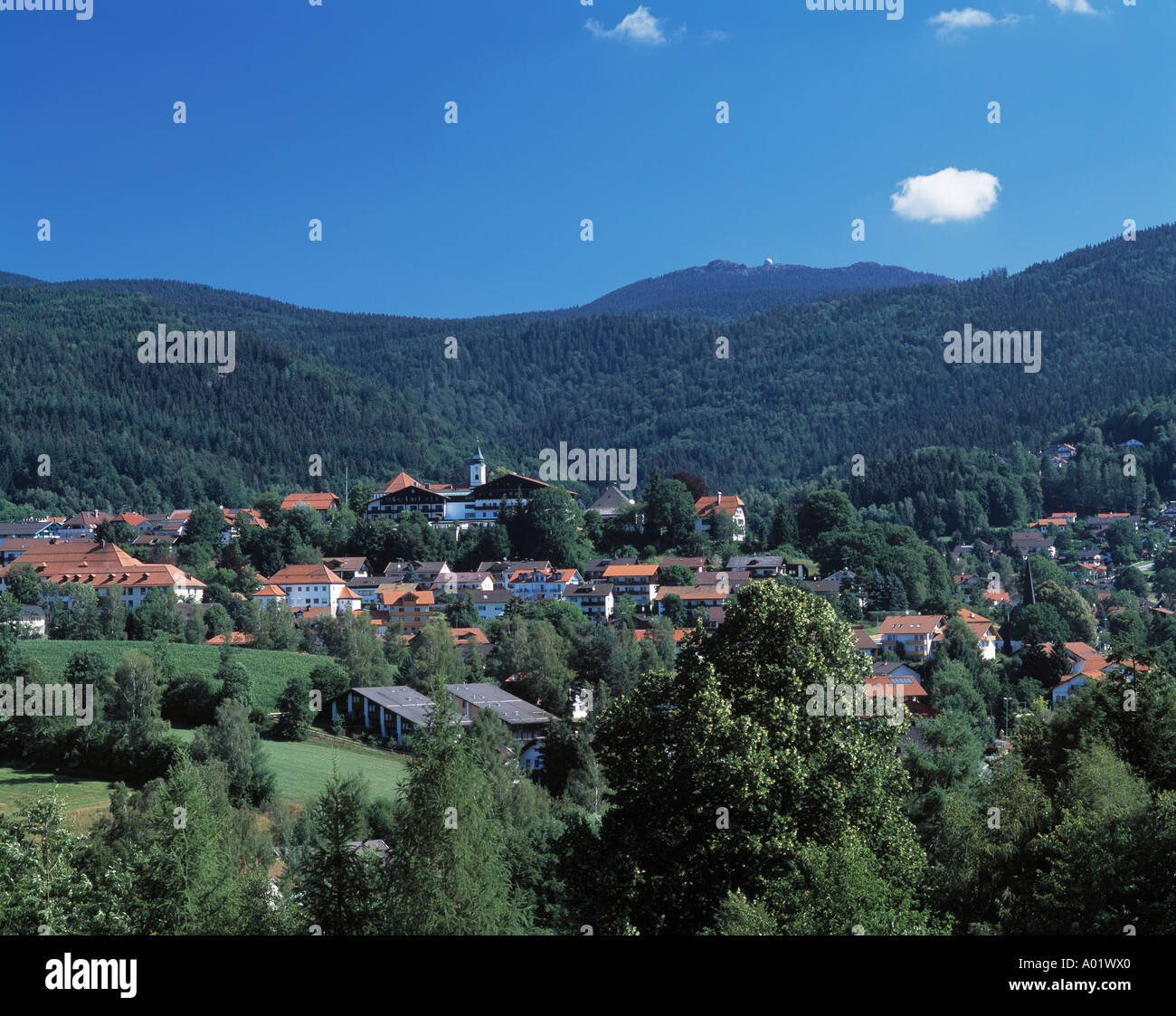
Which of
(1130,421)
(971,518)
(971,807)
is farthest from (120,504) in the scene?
(971,807)

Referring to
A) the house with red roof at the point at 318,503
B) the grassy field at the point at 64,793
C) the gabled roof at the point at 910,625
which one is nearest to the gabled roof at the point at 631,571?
the gabled roof at the point at 910,625

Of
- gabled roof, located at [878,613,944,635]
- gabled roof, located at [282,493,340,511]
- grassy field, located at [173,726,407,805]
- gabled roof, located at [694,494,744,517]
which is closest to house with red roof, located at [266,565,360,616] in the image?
gabled roof, located at [282,493,340,511]

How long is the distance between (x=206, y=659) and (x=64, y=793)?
58.6 ft

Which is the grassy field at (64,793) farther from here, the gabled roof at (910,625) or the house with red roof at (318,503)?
the house with red roof at (318,503)

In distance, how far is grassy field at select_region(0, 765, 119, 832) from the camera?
35.5m

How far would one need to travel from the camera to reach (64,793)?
38531mm

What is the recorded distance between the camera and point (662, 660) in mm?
55906

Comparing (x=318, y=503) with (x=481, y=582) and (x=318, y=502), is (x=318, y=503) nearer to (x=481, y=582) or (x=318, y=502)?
(x=318, y=502)

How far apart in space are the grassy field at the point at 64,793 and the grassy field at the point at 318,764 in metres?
4.23

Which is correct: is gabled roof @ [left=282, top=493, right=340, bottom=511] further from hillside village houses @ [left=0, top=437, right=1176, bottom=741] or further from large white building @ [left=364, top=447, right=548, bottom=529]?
large white building @ [left=364, top=447, right=548, bottom=529]

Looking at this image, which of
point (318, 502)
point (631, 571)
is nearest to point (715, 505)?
point (631, 571)

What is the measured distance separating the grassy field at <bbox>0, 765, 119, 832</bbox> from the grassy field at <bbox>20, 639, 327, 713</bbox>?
33.9 feet

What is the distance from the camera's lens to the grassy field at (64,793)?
35531mm

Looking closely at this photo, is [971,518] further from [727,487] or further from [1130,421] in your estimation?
[727,487]
